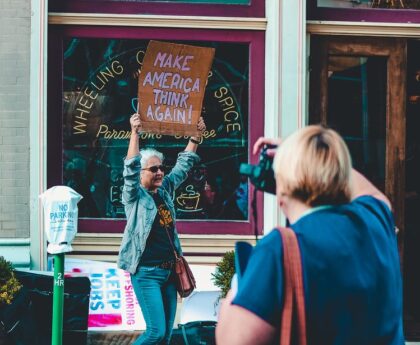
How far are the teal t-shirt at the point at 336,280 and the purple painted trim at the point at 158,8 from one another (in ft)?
17.1

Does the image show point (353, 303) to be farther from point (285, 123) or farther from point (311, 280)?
point (285, 123)

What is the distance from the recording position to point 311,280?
2438mm

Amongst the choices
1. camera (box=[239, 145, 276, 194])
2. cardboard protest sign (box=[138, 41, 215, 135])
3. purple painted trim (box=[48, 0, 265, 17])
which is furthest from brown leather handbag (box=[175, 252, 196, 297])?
camera (box=[239, 145, 276, 194])

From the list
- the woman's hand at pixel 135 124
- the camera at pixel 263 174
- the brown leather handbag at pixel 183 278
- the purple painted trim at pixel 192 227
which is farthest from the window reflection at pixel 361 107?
the camera at pixel 263 174

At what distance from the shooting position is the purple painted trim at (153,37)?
7.50 m

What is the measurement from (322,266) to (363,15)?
5.69 meters

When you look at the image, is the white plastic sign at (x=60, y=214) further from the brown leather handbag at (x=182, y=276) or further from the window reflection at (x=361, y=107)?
the window reflection at (x=361, y=107)

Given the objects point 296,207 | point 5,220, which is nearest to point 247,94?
point 5,220

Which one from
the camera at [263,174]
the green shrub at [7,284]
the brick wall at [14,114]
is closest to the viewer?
the camera at [263,174]

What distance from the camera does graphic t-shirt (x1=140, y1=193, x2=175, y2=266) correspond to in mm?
6328

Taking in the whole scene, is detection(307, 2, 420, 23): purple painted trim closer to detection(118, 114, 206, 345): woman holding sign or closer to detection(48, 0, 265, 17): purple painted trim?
detection(48, 0, 265, 17): purple painted trim

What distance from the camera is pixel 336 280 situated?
2465mm

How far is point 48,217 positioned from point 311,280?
3519 mm

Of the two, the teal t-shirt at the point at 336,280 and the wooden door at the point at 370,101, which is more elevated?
the wooden door at the point at 370,101
